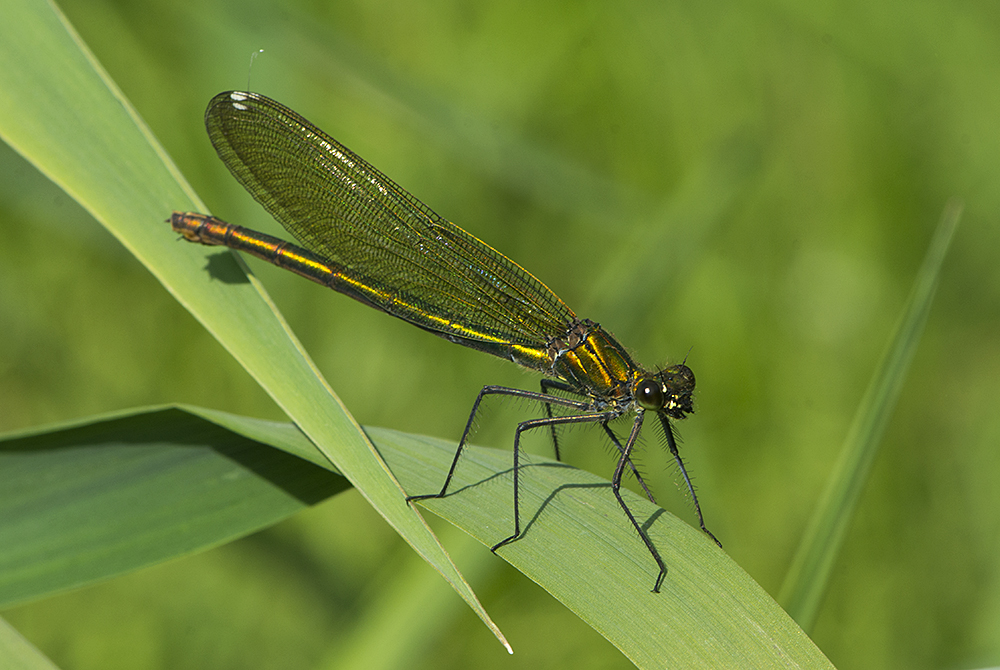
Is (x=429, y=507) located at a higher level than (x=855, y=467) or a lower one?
lower

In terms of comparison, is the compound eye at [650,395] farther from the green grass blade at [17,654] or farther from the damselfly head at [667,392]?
the green grass blade at [17,654]

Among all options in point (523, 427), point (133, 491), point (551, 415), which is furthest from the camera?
point (551, 415)

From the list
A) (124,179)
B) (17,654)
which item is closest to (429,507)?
(17,654)

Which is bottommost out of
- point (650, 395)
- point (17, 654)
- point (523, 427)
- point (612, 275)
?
point (17, 654)

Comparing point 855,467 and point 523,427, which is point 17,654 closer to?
point 523,427

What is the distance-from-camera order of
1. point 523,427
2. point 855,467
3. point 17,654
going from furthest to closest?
point 523,427 < point 855,467 < point 17,654

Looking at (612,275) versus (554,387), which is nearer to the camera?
(554,387)
